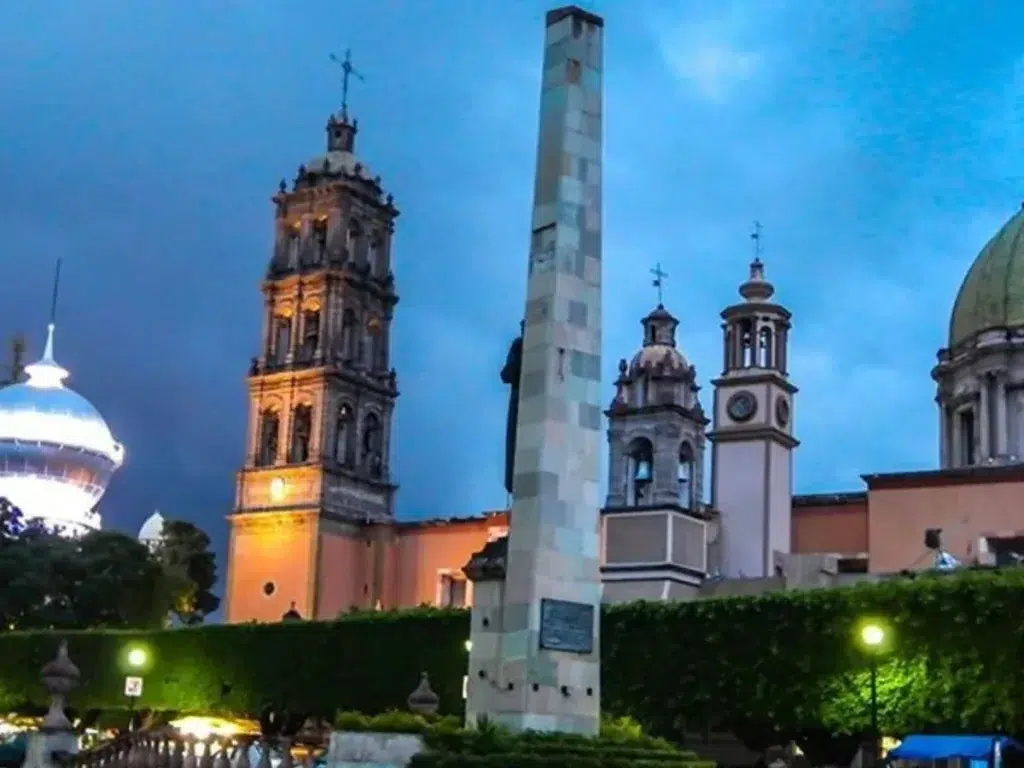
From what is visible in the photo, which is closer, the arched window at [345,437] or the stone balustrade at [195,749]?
the stone balustrade at [195,749]

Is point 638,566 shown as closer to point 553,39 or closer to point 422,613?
point 422,613

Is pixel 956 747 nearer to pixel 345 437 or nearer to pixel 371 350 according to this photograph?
pixel 345 437

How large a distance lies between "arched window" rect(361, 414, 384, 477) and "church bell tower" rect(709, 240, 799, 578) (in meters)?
19.6

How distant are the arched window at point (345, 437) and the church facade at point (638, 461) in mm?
105

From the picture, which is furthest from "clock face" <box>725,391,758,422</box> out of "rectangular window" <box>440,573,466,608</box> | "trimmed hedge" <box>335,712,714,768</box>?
"trimmed hedge" <box>335,712,714,768</box>

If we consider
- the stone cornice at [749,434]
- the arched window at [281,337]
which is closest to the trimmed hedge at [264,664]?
the stone cornice at [749,434]

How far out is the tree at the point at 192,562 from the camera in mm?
72375

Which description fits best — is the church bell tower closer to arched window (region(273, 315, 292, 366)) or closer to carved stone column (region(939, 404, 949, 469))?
carved stone column (region(939, 404, 949, 469))

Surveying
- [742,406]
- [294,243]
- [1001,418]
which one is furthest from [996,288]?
[294,243]

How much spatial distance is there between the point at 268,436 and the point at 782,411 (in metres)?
24.0

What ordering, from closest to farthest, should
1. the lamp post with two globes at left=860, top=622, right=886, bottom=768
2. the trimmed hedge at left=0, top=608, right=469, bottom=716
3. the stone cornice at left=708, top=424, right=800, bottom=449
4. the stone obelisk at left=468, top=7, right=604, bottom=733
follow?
the stone obelisk at left=468, top=7, right=604, bottom=733
the lamp post with two globes at left=860, top=622, right=886, bottom=768
the trimmed hedge at left=0, top=608, right=469, bottom=716
the stone cornice at left=708, top=424, right=800, bottom=449

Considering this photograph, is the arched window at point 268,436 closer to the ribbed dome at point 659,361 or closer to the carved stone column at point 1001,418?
the ribbed dome at point 659,361

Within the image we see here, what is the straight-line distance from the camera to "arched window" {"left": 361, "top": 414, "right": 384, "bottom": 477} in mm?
67500

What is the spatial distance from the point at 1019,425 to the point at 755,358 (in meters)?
10.7
